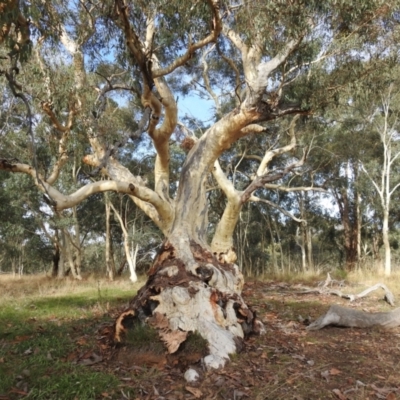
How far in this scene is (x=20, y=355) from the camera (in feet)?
15.0

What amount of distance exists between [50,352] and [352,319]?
3969mm

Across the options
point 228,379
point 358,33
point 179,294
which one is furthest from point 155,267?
point 358,33

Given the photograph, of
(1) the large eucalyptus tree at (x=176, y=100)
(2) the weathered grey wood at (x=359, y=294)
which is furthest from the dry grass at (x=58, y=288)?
(2) the weathered grey wood at (x=359, y=294)

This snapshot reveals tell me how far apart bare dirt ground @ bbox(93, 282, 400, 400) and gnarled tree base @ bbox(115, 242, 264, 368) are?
0.18 meters

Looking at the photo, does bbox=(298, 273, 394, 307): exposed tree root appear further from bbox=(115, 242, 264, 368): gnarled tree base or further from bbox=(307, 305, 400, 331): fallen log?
bbox=(115, 242, 264, 368): gnarled tree base

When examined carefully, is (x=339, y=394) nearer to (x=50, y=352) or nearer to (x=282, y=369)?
(x=282, y=369)

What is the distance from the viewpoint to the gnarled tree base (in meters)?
4.43

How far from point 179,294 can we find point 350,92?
5.58 metres

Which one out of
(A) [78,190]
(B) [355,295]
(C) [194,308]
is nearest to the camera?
(C) [194,308]

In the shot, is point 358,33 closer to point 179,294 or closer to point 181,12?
point 181,12

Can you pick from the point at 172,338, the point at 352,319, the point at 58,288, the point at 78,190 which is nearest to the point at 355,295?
the point at 352,319

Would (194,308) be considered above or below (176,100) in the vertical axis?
below

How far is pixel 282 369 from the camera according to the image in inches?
161

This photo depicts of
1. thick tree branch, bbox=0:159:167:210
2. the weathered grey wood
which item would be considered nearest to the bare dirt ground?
thick tree branch, bbox=0:159:167:210
